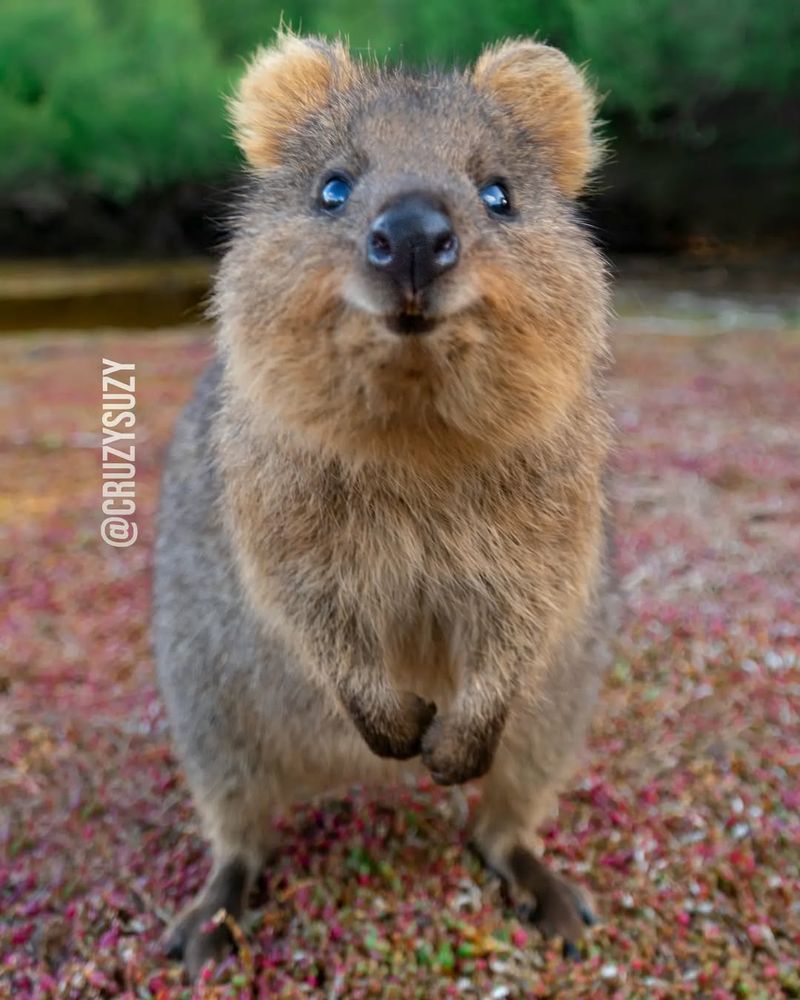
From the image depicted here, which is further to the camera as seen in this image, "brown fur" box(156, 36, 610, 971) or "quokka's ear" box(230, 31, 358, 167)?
"quokka's ear" box(230, 31, 358, 167)

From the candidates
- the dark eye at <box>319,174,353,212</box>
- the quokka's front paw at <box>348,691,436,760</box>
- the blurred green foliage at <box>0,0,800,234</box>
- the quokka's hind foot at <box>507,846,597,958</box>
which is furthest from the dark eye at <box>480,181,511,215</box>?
the blurred green foliage at <box>0,0,800,234</box>

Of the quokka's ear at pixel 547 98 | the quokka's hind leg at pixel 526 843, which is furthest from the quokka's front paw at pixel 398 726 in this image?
the quokka's ear at pixel 547 98

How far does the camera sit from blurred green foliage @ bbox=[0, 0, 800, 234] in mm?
12172

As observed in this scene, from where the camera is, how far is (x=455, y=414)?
6.39 feet

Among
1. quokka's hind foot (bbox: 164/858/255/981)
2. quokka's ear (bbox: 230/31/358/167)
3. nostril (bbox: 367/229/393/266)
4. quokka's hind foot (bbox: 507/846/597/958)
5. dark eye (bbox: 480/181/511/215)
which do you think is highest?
quokka's ear (bbox: 230/31/358/167)

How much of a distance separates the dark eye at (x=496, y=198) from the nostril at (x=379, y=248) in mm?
455

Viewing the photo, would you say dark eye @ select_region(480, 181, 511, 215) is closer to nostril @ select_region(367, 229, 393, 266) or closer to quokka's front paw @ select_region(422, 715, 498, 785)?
nostril @ select_region(367, 229, 393, 266)

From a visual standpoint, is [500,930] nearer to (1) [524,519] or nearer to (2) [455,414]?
(1) [524,519]

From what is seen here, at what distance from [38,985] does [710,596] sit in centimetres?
319

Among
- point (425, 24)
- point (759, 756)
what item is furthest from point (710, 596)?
point (425, 24)

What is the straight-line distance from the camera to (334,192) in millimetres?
2148

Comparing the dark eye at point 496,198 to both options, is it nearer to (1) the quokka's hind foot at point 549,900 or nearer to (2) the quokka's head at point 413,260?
(2) the quokka's head at point 413,260

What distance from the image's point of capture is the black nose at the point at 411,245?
5.58 ft

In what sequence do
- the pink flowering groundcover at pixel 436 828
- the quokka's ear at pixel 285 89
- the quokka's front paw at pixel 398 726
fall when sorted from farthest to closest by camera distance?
the pink flowering groundcover at pixel 436 828
the quokka's ear at pixel 285 89
the quokka's front paw at pixel 398 726
